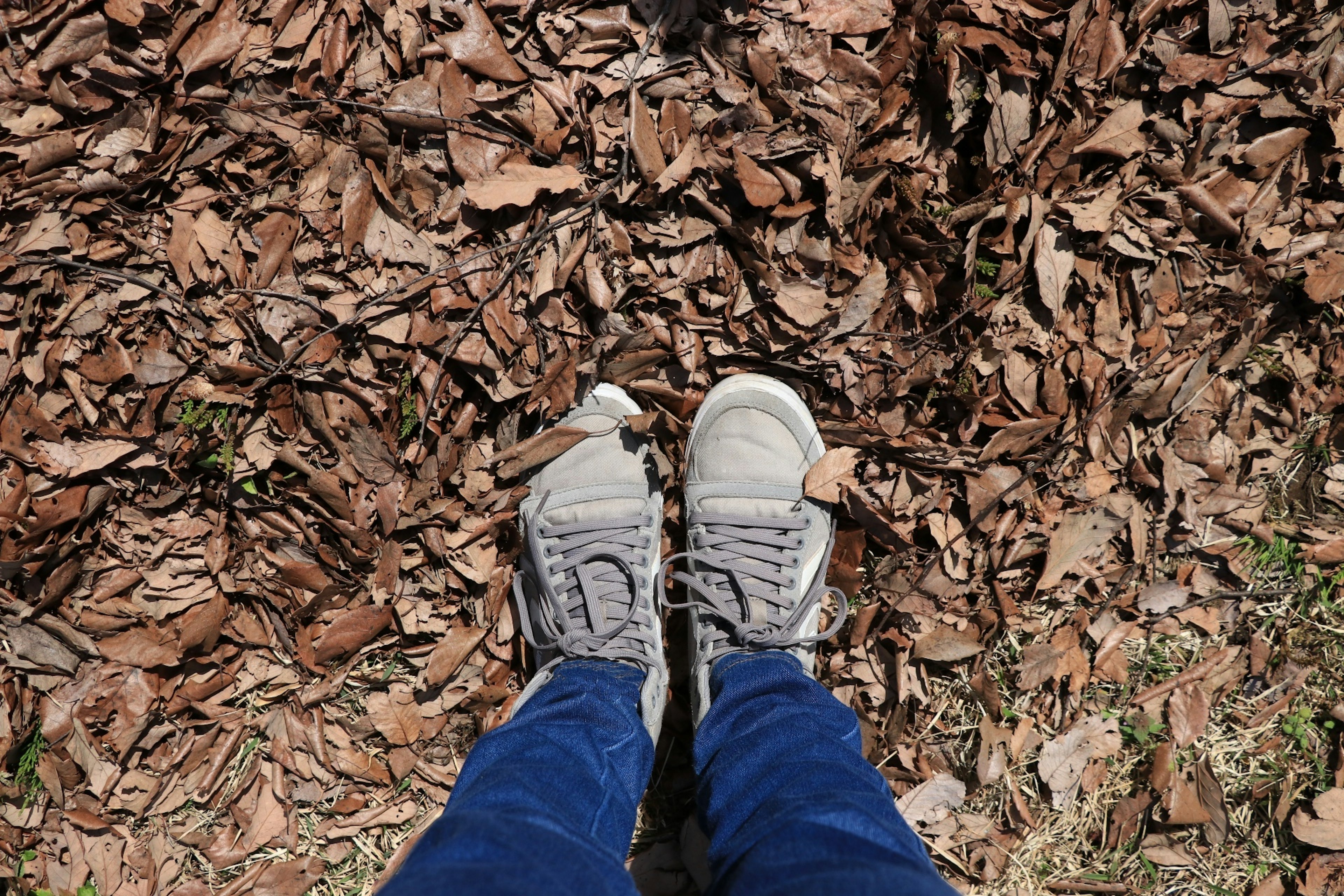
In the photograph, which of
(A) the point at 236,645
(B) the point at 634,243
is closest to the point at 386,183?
(B) the point at 634,243

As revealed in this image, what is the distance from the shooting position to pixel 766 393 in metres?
2.32

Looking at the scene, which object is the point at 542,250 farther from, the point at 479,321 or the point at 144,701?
the point at 144,701

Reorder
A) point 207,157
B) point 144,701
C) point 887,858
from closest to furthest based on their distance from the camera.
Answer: point 887,858, point 207,157, point 144,701

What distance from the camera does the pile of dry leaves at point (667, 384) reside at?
211 centimetres

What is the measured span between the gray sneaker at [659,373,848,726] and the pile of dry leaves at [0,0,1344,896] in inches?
4.1

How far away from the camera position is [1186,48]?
2121 mm

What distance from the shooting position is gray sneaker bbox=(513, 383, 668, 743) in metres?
2.35

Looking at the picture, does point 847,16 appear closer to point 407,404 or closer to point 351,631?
point 407,404

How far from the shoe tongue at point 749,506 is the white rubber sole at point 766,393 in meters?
0.19

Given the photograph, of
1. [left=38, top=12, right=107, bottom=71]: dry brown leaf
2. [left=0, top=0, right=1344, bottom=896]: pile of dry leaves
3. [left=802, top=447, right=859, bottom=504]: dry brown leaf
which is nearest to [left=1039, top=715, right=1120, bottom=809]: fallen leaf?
[left=0, top=0, right=1344, bottom=896]: pile of dry leaves

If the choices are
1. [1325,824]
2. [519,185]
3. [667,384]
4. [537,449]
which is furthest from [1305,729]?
[519,185]

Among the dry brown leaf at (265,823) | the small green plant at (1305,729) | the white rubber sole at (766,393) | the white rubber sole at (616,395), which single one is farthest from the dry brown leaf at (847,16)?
the dry brown leaf at (265,823)

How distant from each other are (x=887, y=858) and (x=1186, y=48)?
227cm

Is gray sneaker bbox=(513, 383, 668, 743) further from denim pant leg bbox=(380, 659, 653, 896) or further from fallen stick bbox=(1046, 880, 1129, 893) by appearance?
fallen stick bbox=(1046, 880, 1129, 893)
